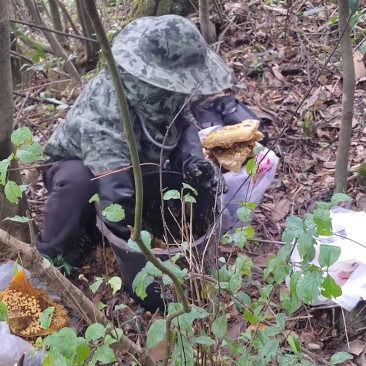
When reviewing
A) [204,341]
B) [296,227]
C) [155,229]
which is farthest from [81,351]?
[155,229]

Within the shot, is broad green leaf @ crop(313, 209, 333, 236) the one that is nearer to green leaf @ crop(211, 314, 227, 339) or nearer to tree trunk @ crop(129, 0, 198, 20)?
green leaf @ crop(211, 314, 227, 339)

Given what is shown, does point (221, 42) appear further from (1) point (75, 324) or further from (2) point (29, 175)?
(1) point (75, 324)

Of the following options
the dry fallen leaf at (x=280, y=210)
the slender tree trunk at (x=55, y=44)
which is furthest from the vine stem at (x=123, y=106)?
the slender tree trunk at (x=55, y=44)

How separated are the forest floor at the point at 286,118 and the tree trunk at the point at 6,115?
39cm

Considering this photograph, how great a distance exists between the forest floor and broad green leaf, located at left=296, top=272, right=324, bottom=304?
79 centimetres

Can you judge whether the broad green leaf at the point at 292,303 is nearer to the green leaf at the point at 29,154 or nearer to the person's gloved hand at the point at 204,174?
the green leaf at the point at 29,154

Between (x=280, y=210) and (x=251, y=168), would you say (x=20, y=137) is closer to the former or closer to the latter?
(x=251, y=168)

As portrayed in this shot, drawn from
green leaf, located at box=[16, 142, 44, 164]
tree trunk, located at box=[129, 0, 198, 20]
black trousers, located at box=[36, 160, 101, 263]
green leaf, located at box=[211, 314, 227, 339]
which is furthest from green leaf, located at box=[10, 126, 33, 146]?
tree trunk, located at box=[129, 0, 198, 20]

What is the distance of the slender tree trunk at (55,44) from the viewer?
157 inches

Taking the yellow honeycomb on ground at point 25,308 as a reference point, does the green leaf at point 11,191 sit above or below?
above

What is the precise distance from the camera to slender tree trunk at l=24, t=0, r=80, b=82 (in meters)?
4.00

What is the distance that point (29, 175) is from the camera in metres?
3.19

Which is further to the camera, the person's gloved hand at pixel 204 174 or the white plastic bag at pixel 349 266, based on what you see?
the person's gloved hand at pixel 204 174

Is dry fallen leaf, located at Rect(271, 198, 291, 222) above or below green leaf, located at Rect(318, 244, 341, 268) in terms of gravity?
below
